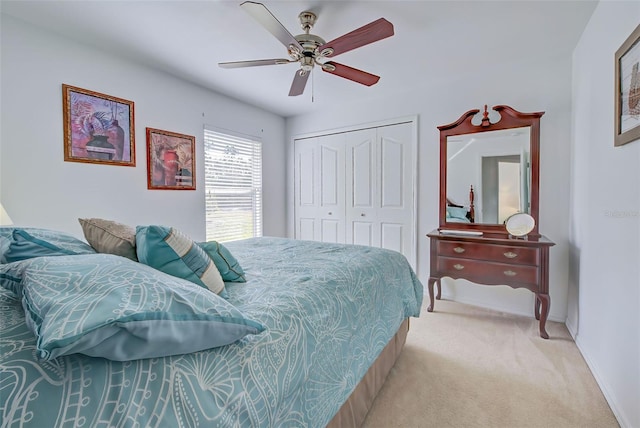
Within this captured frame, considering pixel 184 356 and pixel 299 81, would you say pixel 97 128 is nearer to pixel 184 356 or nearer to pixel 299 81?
pixel 299 81

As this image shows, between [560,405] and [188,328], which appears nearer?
[188,328]

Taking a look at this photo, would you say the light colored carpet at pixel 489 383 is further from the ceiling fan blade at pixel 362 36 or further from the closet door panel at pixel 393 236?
the ceiling fan blade at pixel 362 36

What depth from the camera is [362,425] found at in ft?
4.72

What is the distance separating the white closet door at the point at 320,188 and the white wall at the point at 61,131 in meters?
1.49

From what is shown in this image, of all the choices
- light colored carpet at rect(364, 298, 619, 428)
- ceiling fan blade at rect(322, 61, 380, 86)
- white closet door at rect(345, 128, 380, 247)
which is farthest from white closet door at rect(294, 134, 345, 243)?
light colored carpet at rect(364, 298, 619, 428)

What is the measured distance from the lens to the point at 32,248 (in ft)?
3.26

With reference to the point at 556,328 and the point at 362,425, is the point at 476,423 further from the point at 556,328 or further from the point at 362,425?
the point at 556,328

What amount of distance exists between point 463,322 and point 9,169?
3869 millimetres

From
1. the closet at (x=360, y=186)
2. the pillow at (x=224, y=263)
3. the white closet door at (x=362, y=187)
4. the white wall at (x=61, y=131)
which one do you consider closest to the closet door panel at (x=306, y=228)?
the closet at (x=360, y=186)

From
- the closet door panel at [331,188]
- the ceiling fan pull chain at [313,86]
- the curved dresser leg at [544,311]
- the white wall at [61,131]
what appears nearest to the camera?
the white wall at [61,131]

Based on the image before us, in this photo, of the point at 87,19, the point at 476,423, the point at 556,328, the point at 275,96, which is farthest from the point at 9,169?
the point at 556,328

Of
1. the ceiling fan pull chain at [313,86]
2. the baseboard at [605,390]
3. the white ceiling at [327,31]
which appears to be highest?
the ceiling fan pull chain at [313,86]

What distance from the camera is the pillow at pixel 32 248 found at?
3.16 feet

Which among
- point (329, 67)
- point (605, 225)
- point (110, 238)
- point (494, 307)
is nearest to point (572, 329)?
point (494, 307)
